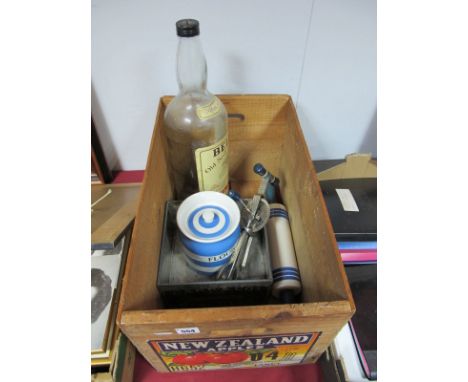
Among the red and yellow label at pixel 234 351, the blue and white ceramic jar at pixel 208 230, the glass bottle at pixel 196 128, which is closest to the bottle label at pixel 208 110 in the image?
the glass bottle at pixel 196 128

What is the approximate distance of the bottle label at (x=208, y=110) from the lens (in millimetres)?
455

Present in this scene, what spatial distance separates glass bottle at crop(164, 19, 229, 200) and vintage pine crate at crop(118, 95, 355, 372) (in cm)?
3

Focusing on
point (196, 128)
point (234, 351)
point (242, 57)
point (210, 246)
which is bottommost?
point (234, 351)

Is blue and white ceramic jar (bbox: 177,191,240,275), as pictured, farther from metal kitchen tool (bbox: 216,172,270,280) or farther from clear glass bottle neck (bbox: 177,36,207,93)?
clear glass bottle neck (bbox: 177,36,207,93)

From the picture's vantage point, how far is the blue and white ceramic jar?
38cm

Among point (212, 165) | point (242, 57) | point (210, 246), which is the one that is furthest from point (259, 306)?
point (242, 57)

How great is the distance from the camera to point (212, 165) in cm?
47

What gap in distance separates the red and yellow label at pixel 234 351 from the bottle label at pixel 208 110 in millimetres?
310

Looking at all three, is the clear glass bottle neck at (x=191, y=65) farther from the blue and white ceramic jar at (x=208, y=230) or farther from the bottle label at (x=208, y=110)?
the blue and white ceramic jar at (x=208, y=230)

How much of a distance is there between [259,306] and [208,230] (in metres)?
0.13

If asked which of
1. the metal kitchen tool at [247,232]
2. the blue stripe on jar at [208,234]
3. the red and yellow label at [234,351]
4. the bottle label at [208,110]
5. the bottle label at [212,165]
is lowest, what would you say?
the red and yellow label at [234,351]

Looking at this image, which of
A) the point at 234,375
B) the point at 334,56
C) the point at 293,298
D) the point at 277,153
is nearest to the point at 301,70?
the point at 334,56

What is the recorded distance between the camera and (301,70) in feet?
1.86

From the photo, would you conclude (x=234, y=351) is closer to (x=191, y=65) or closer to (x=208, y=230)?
(x=208, y=230)
